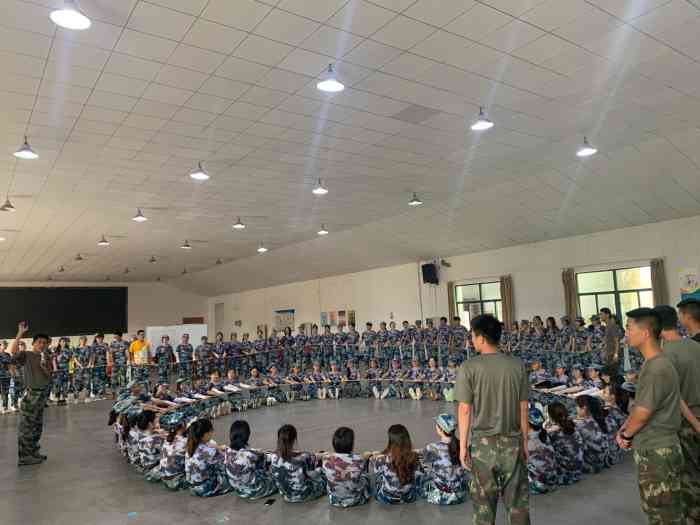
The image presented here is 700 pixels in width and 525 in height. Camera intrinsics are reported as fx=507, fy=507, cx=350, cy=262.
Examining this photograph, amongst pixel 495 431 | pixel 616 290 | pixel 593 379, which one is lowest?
pixel 593 379

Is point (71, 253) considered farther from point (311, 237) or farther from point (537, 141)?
point (537, 141)

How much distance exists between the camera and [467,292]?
1728cm

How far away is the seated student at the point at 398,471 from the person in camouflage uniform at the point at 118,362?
11616mm

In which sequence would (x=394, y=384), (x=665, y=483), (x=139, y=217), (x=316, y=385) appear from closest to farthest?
1. (x=665, y=483)
2. (x=394, y=384)
3. (x=316, y=385)
4. (x=139, y=217)

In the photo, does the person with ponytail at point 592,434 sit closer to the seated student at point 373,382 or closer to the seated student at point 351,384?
the seated student at point 373,382

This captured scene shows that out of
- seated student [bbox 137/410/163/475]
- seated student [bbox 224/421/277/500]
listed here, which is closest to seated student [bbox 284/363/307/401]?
seated student [bbox 137/410/163/475]

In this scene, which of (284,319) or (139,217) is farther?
(284,319)

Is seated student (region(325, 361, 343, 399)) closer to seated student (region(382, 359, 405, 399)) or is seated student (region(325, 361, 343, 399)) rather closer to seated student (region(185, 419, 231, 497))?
seated student (region(382, 359, 405, 399))

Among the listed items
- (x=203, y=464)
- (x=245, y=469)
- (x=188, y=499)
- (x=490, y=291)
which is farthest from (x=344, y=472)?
(x=490, y=291)

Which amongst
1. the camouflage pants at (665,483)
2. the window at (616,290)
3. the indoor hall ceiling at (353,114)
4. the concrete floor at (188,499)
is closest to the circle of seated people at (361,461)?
the concrete floor at (188,499)

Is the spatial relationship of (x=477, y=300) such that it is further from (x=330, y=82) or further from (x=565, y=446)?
(x=330, y=82)

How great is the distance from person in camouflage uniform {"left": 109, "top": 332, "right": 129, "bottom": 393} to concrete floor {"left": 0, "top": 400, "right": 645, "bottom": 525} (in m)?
5.35

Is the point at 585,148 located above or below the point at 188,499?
above

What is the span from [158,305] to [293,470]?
2637cm
